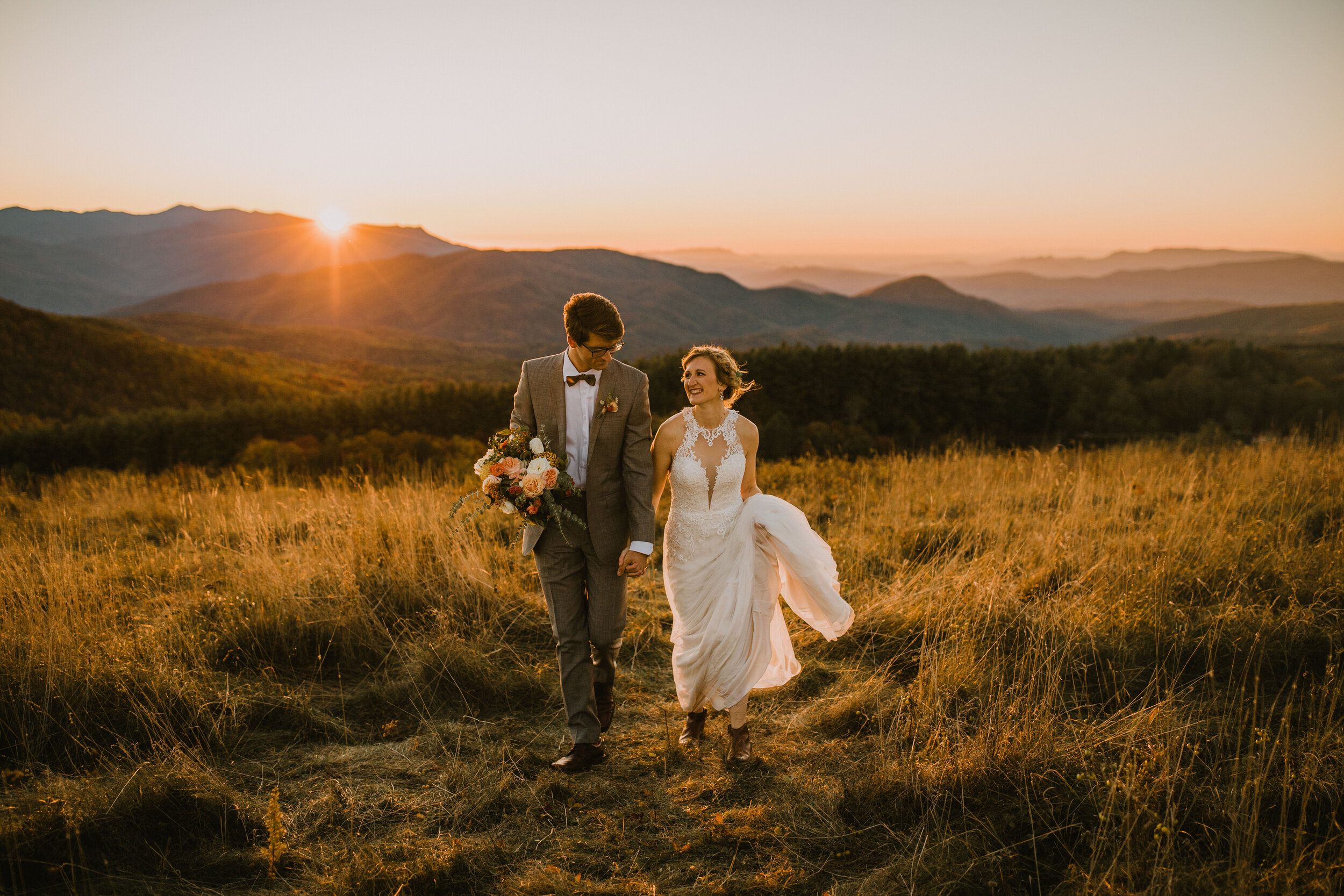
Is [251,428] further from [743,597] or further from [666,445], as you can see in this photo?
[743,597]

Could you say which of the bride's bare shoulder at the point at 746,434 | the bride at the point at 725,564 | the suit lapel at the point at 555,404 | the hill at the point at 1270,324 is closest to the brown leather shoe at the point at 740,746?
the bride at the point at 725,564

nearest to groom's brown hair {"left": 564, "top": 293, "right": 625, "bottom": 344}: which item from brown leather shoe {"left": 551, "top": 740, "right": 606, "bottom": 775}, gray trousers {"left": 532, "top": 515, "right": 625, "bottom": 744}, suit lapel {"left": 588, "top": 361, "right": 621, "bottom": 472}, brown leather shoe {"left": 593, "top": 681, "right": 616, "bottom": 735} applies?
suit lapel {"left": 588, "top": 361, "right": 621, "bottom": 472}

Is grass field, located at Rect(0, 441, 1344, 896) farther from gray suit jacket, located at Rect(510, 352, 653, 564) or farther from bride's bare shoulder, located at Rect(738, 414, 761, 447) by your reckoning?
bride's bare shoulder, located at Rect(738, 414, 761, 447)

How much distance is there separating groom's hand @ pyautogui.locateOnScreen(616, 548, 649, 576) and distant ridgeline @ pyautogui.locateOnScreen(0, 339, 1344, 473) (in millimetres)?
29856

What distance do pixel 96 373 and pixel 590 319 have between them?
76.0m

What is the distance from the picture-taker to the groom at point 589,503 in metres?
3.57

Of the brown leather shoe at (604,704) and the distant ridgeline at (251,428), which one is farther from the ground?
the brown leather shoe at (604,704)

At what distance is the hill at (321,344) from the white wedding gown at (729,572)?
382 ft

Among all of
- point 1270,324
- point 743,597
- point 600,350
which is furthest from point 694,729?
point 1270,324

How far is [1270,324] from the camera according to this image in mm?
169750

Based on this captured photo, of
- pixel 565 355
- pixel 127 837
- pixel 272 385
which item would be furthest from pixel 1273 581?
pixel 272 385

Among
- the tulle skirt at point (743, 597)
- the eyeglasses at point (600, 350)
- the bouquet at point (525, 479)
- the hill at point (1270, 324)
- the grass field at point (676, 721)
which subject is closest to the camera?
the grass field at point (676, 721)

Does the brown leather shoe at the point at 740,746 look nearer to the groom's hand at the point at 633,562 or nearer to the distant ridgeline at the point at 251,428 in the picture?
the groom's hand at the point at 633,562

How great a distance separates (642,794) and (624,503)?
1482 mm
